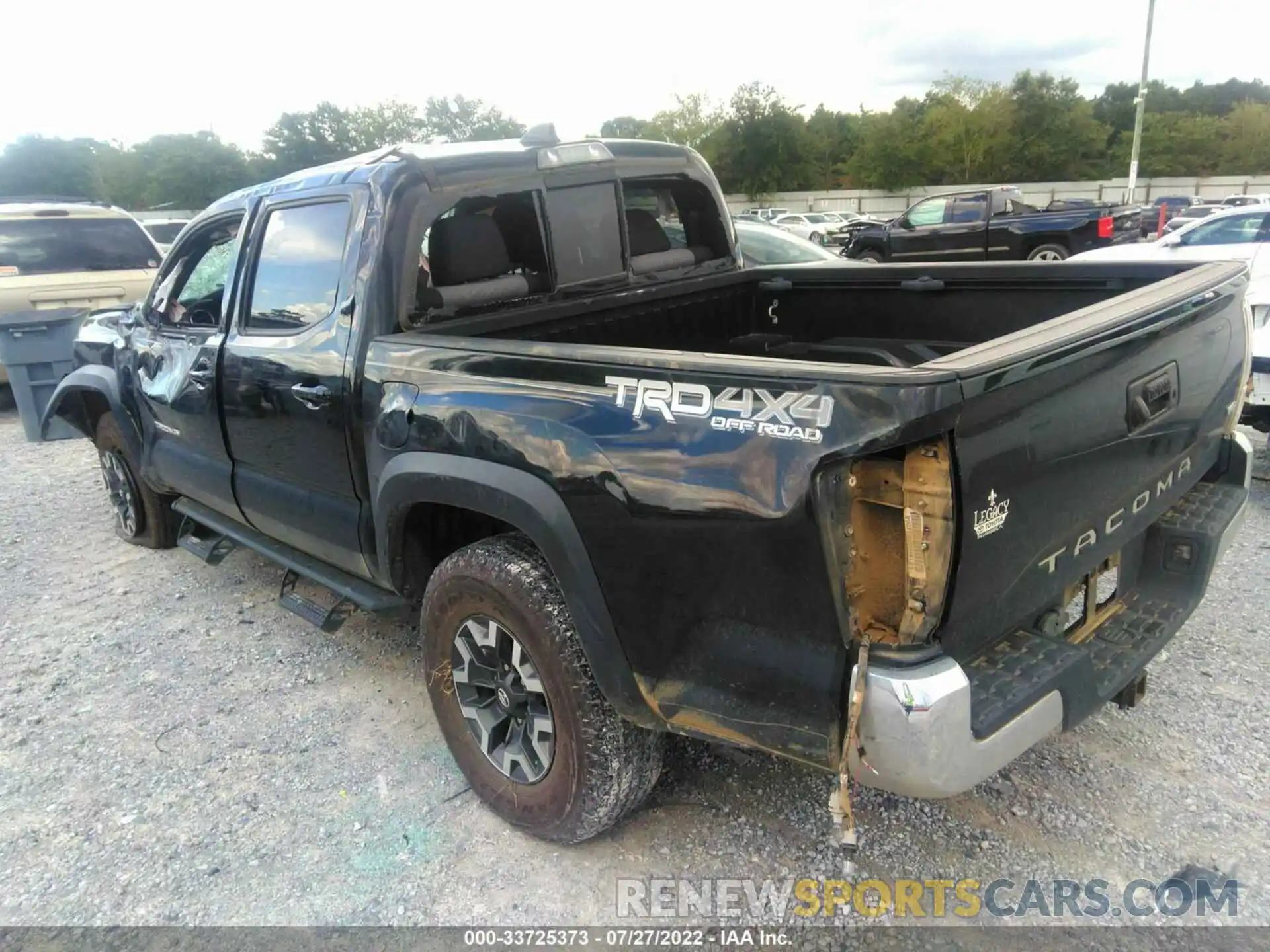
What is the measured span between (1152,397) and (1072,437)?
0.47m

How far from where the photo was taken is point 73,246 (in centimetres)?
923

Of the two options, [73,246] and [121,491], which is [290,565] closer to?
[121,491]

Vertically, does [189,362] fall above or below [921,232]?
above

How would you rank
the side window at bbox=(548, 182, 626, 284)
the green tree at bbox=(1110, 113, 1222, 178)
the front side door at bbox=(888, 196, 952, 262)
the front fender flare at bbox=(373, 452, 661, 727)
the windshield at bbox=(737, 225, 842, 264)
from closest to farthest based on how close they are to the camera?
the front fender flare at bbox=(373, 452, 661, 727) → the side window at bbox=(548, 182, 626, 284) → the windshield at bbox=(737, 225, 842, 264) → the front side door at bbox=(888, 196, 952, 262) → the green tree at bbox=(1110, 113, 1222, 178)

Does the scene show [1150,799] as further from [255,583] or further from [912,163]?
[912,163]

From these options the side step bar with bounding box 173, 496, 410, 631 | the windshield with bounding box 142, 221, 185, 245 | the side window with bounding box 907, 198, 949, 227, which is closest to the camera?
the side step bar with bounding box 173, 496, 410, 631

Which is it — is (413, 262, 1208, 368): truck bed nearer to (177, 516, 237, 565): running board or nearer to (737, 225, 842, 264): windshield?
(177, 516, 237, 565): running board

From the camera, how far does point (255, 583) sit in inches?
194

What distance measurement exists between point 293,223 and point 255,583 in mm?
2301

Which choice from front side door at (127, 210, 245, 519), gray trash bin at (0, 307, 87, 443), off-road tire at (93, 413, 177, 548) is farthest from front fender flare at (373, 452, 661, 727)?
gray trash bin at (0, 307, 87, 443)

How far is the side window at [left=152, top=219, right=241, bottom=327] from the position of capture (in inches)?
158

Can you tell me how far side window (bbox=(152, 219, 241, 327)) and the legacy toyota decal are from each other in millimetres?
2532

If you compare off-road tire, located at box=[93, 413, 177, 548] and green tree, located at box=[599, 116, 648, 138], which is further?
green tree, located at box=[599, 116, 648, 138]

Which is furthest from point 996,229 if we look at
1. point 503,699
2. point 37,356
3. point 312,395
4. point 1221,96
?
point 1221,96
